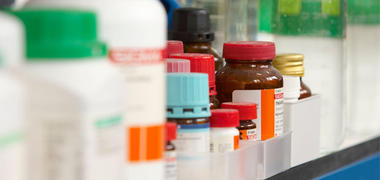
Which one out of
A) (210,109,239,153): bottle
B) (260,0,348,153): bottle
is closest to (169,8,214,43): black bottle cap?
(210,109,239,153): bottle

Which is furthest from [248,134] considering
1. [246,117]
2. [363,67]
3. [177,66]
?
[363,67]

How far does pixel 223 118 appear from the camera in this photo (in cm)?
70

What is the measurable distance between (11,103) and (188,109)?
0.30 m

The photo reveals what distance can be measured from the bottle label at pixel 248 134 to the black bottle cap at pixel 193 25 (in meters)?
0.17

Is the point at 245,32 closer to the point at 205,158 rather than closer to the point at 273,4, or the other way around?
the point at 273,4

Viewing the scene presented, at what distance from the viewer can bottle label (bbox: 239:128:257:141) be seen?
0.78m

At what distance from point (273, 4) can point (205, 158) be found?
0.81 metres

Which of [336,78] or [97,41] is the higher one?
[97,41]

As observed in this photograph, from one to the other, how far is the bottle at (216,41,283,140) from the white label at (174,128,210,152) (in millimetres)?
170

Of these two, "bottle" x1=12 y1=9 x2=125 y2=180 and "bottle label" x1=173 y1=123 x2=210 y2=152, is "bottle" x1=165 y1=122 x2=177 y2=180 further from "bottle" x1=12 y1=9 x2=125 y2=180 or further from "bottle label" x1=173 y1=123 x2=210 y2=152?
"bottle" x1=12 y1=9 x2=125 y2=180

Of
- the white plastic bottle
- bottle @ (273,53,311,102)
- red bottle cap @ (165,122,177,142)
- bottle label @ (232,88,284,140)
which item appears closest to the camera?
the white plastic bottle

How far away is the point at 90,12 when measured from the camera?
0.43m

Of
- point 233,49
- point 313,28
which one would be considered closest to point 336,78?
point 313,28

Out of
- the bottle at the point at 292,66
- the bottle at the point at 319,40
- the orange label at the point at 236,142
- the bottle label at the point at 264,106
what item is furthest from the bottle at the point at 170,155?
the bottle at the point at 319,40
